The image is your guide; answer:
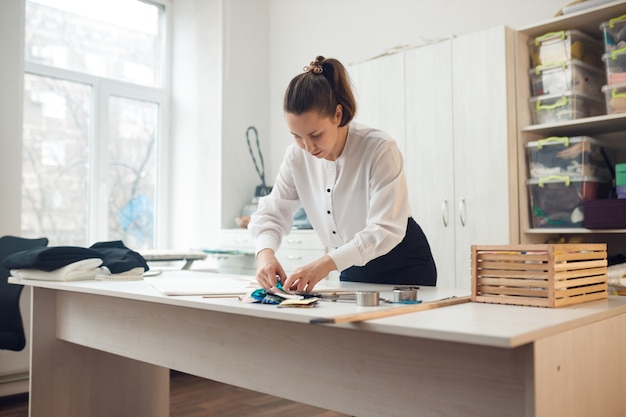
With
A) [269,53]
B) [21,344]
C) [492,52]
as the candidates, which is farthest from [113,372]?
[269,53]

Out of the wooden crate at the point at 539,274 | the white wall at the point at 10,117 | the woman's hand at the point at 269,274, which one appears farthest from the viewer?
the white wall at the point at 10,117

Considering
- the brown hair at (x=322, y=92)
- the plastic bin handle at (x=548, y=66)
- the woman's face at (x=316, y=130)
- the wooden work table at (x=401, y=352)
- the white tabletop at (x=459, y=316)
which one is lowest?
the wooden work table at (x=401, y=352)

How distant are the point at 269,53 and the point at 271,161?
0.83 metres

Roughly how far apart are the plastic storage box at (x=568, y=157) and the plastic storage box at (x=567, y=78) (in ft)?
0.74

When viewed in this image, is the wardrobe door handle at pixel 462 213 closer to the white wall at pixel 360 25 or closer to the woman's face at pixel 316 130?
the white wall at pixel 360 25

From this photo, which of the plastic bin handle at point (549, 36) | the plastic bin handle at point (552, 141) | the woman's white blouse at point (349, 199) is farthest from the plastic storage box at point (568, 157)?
the woman's white blouse at point (349, 199)

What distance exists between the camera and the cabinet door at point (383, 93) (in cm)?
326

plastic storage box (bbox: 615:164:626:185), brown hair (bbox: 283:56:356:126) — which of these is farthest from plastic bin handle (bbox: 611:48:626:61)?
brown hair (bbox: 283:56:356:126)

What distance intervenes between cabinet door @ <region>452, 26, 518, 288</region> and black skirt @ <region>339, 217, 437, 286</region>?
2.93 feet

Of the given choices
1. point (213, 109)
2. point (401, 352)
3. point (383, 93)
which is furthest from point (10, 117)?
point (401, 352)

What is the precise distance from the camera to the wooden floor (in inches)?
114

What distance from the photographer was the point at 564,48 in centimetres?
277

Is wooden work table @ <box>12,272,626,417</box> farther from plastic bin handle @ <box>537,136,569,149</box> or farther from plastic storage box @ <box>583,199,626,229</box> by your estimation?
plastic bin handle @ <box>537,136,569,149</box>

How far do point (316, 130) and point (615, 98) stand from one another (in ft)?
5.12
